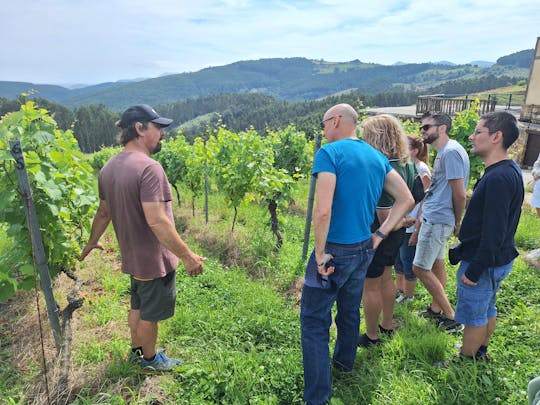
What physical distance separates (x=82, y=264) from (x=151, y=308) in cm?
276

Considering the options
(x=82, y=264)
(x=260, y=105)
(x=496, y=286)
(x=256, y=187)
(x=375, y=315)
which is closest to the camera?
(x=496, y=286)

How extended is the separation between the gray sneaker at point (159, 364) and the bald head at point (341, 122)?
7.50 ft

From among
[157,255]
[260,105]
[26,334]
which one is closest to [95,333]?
[26,334]

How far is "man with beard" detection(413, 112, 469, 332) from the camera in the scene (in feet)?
10.7

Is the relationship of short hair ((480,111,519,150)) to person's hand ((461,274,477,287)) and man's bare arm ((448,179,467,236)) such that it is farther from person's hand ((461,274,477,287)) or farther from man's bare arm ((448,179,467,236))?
person's hand ((461,274,477,287))

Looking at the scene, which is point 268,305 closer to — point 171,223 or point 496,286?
point 171,223

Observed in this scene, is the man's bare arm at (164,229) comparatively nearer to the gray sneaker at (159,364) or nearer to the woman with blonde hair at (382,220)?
the gray sneaker at (159,364)

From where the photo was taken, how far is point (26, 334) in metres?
3.28

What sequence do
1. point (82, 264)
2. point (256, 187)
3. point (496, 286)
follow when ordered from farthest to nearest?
point (256, 187), point (82, 264), point (496, 286)

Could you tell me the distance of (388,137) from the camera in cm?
288

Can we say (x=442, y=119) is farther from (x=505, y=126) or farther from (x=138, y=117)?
(x=138, y=117)

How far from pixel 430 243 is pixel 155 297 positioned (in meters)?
2.65

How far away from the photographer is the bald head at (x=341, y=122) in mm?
2453

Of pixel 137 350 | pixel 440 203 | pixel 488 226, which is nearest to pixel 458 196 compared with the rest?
pixel 440 203
